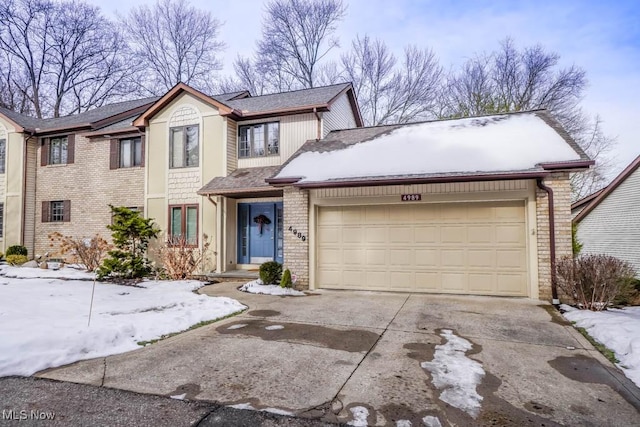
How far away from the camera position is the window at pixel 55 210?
1505 centimetres

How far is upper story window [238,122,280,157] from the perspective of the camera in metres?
12.6

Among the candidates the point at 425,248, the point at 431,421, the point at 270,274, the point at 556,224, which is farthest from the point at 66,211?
the point at 556,224

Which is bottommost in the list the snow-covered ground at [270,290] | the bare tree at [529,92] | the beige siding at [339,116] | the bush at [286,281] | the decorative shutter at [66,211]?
the snow-covered ground at [270,290]

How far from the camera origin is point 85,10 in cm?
2616

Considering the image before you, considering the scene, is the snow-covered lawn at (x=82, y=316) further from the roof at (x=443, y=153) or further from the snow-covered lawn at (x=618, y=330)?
the snow-covered lawn at (x=618, y=330)

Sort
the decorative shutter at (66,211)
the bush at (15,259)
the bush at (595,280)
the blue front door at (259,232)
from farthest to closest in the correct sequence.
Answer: the decorative shutter at (66,211) → the bush at (15,259) → the blue front door at (259,232) → the bush at (595,280)

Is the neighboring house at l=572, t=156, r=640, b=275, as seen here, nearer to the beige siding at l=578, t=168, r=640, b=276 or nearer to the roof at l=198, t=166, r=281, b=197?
the beige siding at l=578, t=168, r=640, b=276

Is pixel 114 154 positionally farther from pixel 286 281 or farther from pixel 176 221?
pixel 286 281

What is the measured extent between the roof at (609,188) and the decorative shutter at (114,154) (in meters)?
18.0

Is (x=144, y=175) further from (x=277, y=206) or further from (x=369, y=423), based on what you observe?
(x=369, y=423)

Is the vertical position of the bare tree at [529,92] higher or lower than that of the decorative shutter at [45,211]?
higher

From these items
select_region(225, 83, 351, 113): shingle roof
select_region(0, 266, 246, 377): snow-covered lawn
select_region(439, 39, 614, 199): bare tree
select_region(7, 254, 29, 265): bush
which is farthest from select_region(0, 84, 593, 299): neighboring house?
select_region(439, 39, 614, 199): bare tree

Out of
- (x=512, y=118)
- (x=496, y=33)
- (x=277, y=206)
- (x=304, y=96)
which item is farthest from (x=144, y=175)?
(x=496, y=33)

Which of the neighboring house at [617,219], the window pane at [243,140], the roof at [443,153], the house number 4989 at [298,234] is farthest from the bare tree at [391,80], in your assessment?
the house number 4989 at [298,234]
